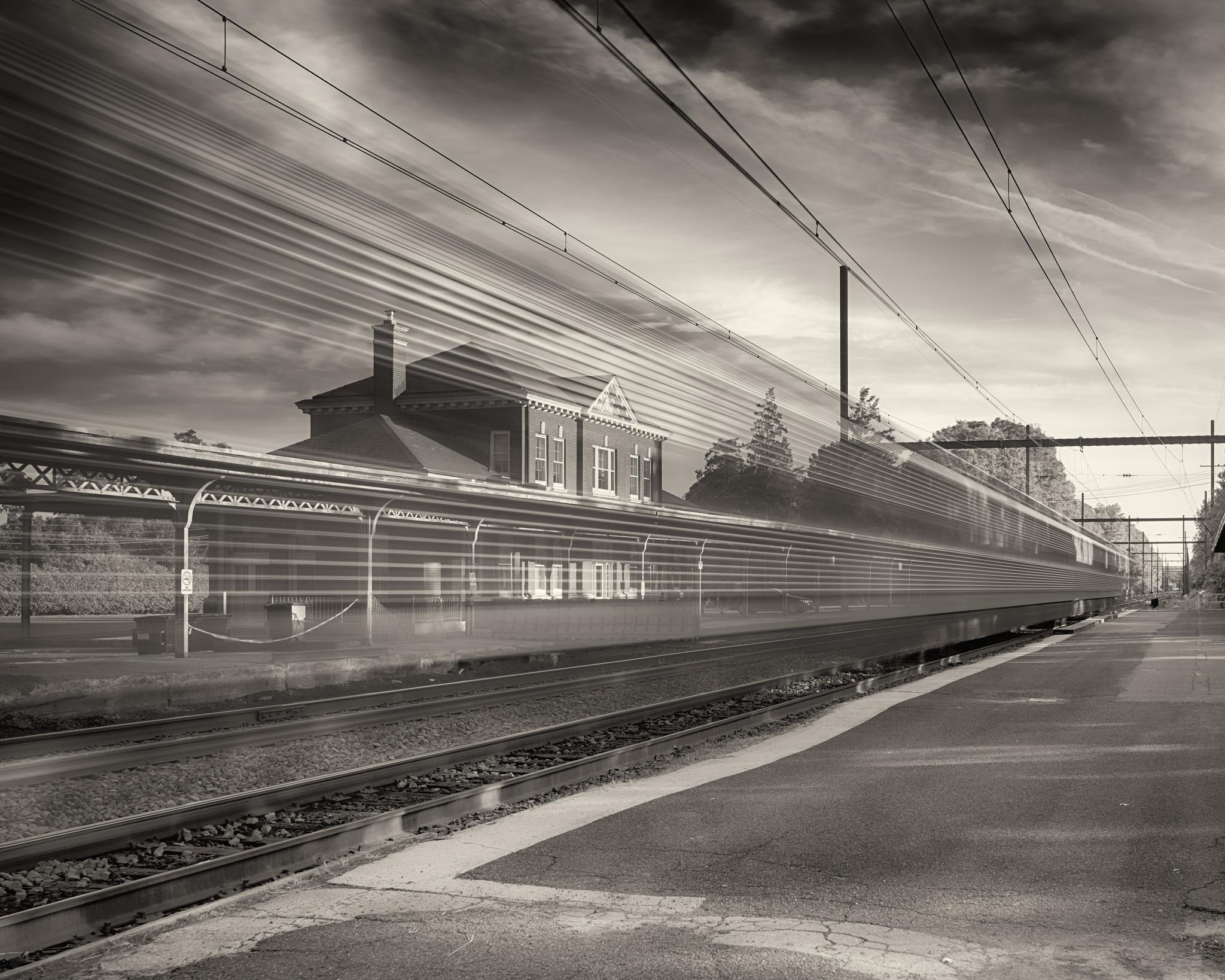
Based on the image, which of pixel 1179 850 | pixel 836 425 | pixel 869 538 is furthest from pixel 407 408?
pixel 869 538

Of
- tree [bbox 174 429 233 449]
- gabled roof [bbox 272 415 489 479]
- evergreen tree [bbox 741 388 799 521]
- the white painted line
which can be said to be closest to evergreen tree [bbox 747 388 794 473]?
evergreen tree [bbox 741 388 799 521]

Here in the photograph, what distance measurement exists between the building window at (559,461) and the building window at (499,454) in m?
0.40

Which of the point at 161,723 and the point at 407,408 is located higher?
the point at 407,408

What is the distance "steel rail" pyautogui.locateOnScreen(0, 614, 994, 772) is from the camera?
8945mm

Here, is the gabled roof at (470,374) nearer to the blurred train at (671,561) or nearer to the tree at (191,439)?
the blurred train at (671,561)

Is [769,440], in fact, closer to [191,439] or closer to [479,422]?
[479,422]

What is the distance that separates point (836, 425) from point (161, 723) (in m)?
9.32

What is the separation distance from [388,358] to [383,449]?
96 centimetres

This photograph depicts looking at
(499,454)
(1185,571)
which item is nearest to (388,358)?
(499,454)

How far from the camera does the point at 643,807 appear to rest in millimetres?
7230

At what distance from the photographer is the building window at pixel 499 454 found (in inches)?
368

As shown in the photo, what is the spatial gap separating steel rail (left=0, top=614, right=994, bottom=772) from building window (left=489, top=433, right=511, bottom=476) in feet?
7.12

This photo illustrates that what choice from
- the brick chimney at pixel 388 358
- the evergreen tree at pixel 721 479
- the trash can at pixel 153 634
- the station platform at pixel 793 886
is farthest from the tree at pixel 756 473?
the trash can at pixel 153 634

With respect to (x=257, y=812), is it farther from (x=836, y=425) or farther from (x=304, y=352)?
(x=836, y=425)
